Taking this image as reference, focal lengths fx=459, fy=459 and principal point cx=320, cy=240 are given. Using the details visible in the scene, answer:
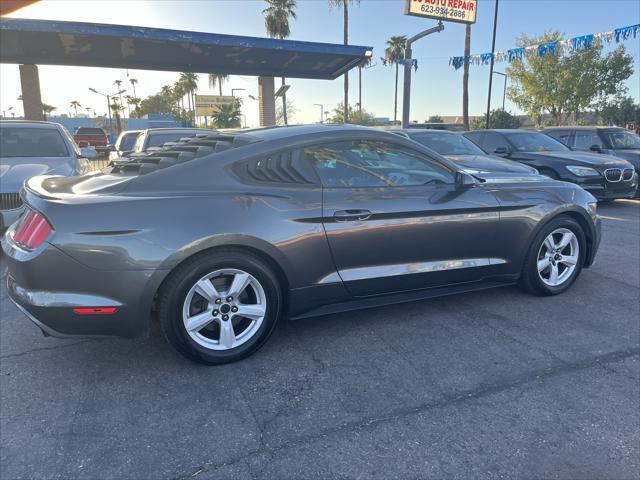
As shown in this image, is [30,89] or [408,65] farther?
[30,89]

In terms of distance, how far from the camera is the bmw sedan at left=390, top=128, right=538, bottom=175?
6933 mm

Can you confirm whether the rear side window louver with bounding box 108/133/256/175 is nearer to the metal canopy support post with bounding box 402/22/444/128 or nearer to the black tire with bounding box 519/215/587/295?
the black tire with bounding box 519/215/587/295

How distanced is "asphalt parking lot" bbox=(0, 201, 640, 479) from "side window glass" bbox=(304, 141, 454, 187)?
1.13 metres

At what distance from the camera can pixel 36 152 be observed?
6.67m

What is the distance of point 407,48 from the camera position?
12758 mm

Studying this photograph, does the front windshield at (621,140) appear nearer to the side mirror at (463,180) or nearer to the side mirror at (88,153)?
the side mirror at (463,180)

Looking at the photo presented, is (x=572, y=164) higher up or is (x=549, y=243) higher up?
(x=572, y=164)

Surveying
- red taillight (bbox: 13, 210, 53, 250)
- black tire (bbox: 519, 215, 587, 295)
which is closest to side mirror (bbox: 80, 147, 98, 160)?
red taillight (bbox: 13, 210, 53, 250)

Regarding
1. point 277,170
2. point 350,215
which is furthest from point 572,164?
point 277,170

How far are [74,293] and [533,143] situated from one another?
941 cm

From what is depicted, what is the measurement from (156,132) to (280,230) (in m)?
6.95

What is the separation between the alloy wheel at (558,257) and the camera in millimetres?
4121

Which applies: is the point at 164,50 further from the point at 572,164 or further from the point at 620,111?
the point at 620,111

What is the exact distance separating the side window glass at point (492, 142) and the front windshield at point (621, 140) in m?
3.21
